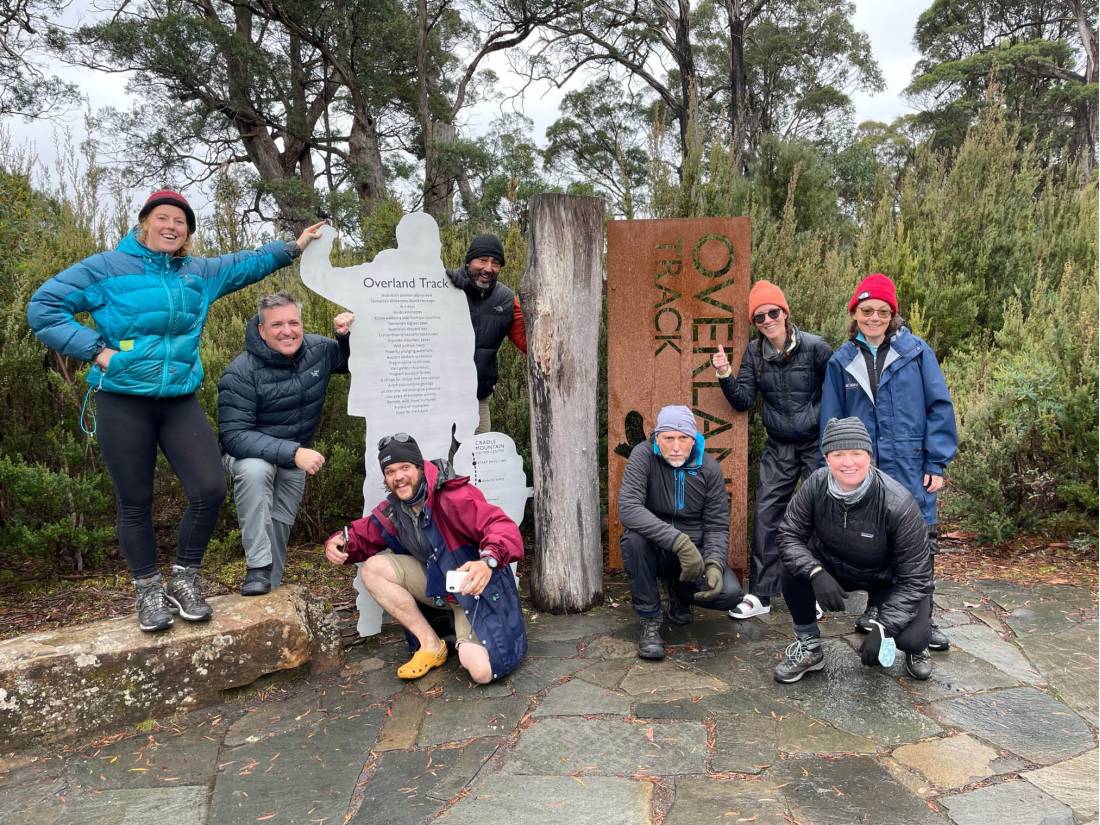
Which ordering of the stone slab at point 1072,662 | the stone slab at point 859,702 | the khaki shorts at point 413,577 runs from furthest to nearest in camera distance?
the khaki shorts at point 413,577, the stone slab at point 1072,662, the stone slab at point 859,702

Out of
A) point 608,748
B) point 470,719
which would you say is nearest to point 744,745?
point 608,748

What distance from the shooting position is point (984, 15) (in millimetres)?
23875

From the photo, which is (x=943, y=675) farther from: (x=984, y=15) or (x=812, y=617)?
(x=984, y=15)

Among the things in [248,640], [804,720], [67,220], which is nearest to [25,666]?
[248,640]

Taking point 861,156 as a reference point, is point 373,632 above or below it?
below

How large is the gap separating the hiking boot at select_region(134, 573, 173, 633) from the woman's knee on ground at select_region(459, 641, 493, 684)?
4.22ft

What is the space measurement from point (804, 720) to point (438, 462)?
197 centimetres

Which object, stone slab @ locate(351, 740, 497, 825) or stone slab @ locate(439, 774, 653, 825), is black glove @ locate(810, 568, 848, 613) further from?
stone slab @ locate(351, 740, 497, 825)

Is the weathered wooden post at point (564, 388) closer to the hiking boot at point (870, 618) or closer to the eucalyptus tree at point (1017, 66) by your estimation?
the hiking boot at point (870, 618)

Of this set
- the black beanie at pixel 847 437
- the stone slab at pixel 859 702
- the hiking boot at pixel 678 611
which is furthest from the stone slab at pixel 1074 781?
the hiking boot at pixel 678 611

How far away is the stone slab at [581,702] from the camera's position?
2.96 m

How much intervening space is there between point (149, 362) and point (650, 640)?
2.57 metres

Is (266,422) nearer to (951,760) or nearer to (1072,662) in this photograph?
(951,760)

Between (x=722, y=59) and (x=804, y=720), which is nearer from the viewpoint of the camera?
(x=804, y=720)
